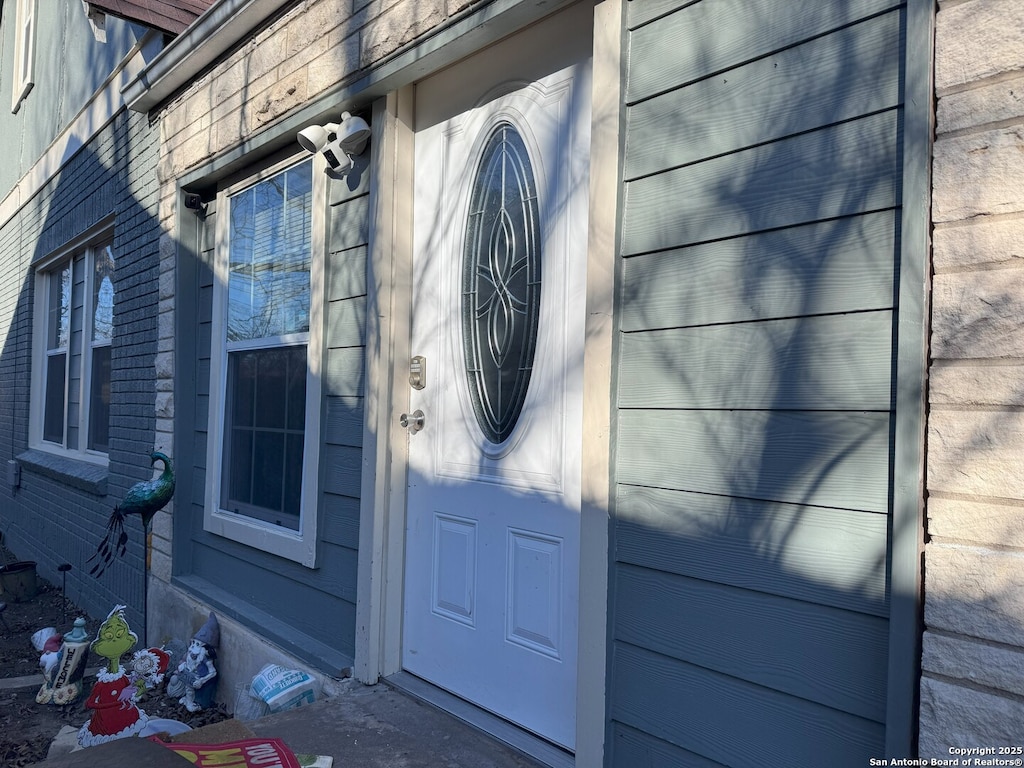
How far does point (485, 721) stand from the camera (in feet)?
8.92

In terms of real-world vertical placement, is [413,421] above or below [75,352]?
below

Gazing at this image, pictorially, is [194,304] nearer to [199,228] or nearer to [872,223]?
[199,228]

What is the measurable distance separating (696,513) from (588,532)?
14.4 inches

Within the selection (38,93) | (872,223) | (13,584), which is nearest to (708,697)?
(872,223)

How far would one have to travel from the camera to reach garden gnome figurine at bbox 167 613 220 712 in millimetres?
3953

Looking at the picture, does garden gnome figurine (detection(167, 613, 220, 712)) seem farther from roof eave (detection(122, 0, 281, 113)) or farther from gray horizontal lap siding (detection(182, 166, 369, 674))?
roof eave (detection(122, 0, 281, 113))

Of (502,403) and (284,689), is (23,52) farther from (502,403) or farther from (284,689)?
(502,403)

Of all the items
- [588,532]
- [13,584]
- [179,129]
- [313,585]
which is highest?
[179,129]

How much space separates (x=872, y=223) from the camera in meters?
1.73

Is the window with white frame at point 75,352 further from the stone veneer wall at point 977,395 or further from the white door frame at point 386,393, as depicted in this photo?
the stone veneer wall at point 977,395

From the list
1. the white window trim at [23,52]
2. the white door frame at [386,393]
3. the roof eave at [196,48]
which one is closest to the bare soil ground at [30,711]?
the white door frame at [386,393]

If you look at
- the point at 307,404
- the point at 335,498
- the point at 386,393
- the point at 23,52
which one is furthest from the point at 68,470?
the point at 23,52

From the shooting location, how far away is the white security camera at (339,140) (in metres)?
3.25

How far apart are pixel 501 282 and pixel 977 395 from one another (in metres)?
1.65
